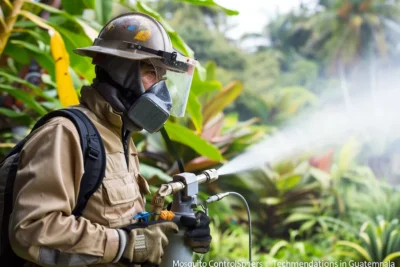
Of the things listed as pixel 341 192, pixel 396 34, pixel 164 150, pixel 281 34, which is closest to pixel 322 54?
pixel 396 34

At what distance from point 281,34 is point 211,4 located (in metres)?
36.5

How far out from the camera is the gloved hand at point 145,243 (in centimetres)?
168

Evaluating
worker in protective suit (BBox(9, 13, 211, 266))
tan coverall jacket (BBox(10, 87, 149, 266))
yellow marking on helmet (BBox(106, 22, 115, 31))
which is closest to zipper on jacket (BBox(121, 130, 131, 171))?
worker in protective suit (BBox(9, 13, 211, 266))

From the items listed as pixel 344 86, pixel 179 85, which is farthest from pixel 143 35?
pixel 344 86

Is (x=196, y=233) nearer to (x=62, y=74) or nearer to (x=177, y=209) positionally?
(x=177, y=209)

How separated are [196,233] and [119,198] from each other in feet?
0.92

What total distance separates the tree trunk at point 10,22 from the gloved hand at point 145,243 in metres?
1.52

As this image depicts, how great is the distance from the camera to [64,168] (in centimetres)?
160

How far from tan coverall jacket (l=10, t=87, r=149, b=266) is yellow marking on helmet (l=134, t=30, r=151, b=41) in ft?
1.20

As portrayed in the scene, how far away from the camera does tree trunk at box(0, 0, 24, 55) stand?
2.85 m

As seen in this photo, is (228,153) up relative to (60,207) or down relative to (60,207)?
up

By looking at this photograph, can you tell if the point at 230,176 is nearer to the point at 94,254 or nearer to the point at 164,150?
the point at 164,150

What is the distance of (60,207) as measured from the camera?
5.13 ft

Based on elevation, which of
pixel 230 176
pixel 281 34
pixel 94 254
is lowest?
pixel 94 254
